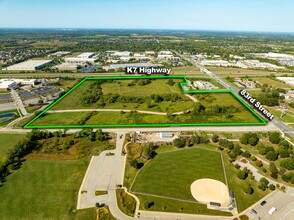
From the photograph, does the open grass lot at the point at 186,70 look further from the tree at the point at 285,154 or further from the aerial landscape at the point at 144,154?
the tree at the point at 285,154

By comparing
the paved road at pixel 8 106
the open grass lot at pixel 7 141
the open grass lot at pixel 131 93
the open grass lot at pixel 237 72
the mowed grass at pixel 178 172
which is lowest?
the mowed grass at pixel 178 172

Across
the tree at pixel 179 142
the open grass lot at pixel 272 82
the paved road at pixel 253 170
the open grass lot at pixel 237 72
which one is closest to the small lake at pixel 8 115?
the tree at pixel 179 142

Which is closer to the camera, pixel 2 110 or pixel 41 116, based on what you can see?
pixel 41 116

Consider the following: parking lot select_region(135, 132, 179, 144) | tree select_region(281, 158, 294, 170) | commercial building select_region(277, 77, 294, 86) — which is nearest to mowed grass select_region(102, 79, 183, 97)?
parking lot select_region(135, 132, 179, 144)

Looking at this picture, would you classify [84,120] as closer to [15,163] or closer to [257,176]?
[15,163]

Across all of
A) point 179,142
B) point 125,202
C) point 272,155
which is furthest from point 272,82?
point 125,202

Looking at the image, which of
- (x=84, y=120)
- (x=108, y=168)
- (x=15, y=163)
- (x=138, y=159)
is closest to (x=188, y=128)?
(x=138, y=159)

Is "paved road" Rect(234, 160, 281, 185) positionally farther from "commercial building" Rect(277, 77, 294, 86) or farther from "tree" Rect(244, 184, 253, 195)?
"commercial building" Rect(277, 77, 294, 86)
